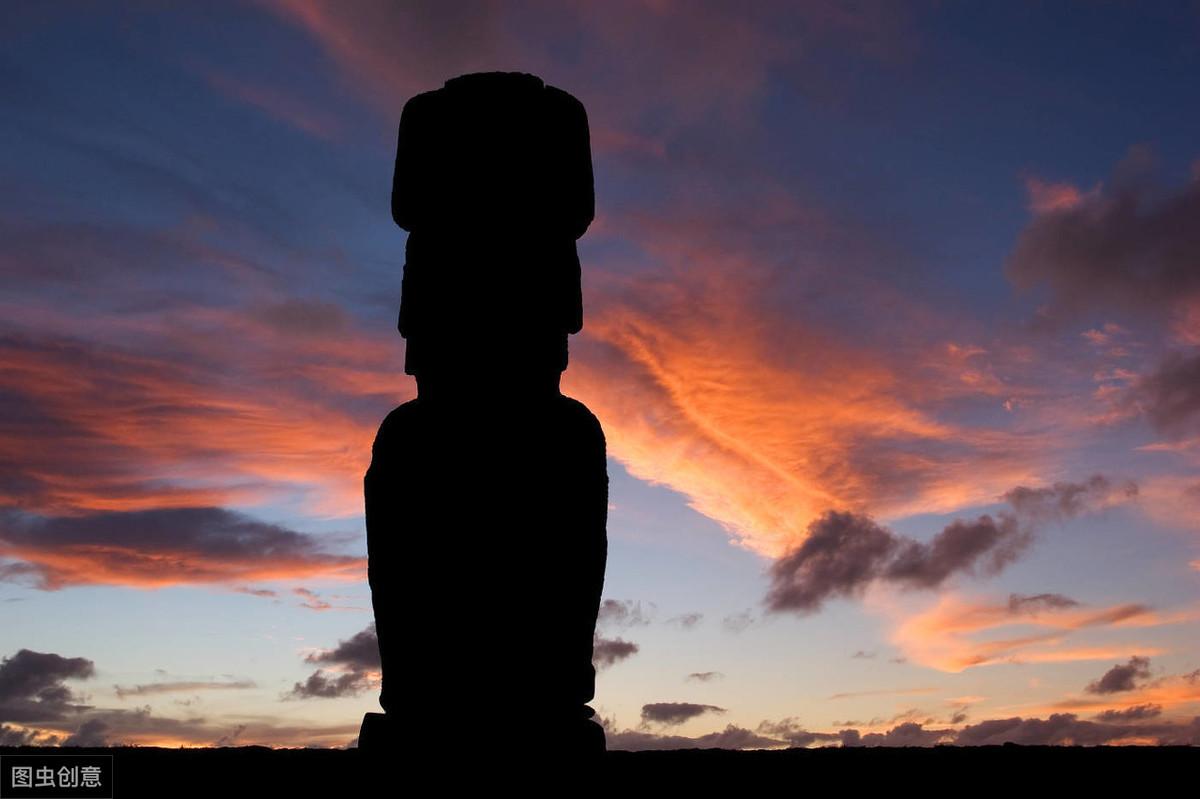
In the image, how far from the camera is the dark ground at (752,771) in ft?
22.3

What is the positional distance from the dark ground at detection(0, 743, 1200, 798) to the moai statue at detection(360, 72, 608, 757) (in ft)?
1.57

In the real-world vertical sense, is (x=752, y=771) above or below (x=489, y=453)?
below

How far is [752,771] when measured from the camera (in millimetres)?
7324

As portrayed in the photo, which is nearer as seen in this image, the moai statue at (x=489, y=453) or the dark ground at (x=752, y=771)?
the moai statue at (x=489, y=453)

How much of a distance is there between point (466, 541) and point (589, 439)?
100 cm

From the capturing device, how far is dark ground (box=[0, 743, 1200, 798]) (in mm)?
6809

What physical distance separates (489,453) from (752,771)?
2.90 meters

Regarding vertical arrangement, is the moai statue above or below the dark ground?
above

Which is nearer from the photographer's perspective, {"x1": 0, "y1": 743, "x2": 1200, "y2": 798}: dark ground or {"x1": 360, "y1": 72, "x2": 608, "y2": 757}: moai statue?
{"x1": 360, "y1": 72, "x2": 608, "y2": 757}: moai statue

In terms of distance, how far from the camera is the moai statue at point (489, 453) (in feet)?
20.6

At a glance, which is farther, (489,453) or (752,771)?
(752,771)

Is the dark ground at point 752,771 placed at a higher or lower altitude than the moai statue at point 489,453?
lower

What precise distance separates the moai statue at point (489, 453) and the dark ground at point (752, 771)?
1.57 ft

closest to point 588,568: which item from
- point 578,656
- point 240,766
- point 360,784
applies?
point 578,656
